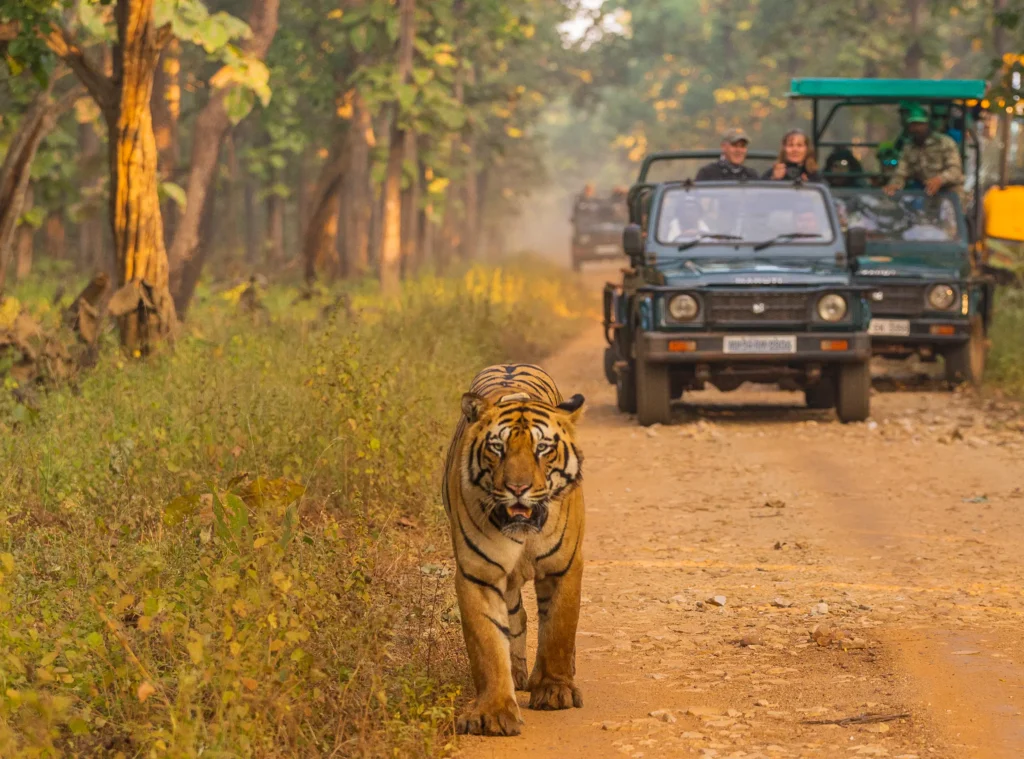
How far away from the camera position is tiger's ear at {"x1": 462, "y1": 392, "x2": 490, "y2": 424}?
5.29 metres

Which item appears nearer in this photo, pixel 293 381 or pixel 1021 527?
pixel 1021 527

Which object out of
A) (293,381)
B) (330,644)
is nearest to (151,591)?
(330,644)

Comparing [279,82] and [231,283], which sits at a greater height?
[279,82]

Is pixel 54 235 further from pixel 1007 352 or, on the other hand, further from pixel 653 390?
pixel 653 390

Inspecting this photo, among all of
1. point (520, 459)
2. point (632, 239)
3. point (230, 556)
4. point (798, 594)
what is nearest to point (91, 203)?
point (632, 239)

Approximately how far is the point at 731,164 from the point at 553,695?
391 inches

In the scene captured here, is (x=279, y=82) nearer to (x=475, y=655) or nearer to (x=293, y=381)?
(x=293, y=381)

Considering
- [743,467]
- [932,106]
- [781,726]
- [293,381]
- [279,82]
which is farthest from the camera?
[279,82]

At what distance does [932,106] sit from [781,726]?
42.0ft

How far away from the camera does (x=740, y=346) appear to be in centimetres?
1295

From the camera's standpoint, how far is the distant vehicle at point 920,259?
1518 centimetres

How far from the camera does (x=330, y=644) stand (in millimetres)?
5215

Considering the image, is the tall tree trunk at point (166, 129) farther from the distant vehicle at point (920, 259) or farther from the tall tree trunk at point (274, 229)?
the tall tree trunk at point (274, 229)

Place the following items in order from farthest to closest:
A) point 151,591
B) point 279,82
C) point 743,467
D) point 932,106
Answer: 1. point 279,82
2. point 932,106
3. point 743,467
4. point 151,591
